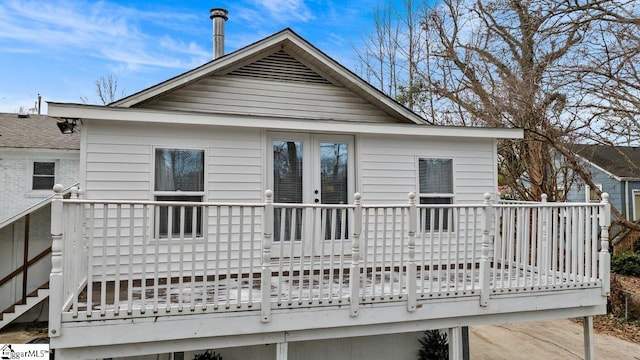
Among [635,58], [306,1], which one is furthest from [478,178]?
[306,1]

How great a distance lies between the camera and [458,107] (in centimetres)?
1458

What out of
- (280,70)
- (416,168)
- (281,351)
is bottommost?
(281,351)

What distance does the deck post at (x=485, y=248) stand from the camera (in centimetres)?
438

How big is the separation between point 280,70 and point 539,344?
7.40 metres

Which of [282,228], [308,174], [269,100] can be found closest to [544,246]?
[308,174]

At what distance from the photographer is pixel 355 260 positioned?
393 centimetres

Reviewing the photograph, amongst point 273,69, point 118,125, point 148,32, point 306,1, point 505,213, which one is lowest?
point 505,213

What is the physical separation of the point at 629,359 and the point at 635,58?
19.9 feet

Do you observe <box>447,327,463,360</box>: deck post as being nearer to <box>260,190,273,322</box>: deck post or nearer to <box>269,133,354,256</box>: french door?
<box>269,133,354,256</box>: french door

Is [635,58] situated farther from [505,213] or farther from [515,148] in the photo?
[505,213]

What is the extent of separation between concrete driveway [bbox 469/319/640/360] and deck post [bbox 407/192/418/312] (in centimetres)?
390

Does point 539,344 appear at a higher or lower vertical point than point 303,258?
lower

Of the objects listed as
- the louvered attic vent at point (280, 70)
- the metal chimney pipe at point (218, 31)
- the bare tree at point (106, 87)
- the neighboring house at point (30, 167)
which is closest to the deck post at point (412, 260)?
the louvered attic vent at point (280, 70)

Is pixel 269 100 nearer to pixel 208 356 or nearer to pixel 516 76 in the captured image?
pixel 208 356
